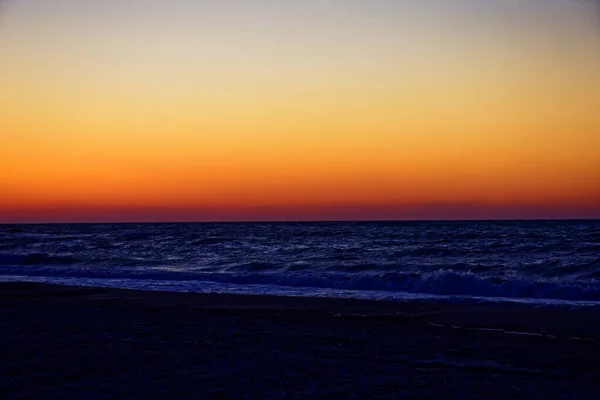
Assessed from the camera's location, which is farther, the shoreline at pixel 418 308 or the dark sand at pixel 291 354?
the shoreline at pixel 418 308

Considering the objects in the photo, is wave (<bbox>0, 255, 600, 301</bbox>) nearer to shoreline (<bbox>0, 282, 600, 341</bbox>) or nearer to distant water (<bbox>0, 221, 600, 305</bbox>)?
distant water (<bbox>0, 221, 600, 305</bbox>)

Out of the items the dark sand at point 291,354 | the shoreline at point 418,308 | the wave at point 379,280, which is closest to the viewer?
the dark sand at point 291,354

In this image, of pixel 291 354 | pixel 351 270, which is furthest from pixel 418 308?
pixel 351 270

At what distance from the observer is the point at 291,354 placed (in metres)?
7.79

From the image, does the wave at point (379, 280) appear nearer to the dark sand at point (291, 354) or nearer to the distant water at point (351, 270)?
the distant water at point (351, 270)

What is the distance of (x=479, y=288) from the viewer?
18672mm

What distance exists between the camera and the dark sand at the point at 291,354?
6.16 metres

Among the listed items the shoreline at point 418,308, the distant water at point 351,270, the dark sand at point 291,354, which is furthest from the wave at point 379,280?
the dark sand at point 291,354

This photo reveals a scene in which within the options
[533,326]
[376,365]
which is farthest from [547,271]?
[376,365]

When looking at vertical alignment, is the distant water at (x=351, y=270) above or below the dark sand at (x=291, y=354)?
below

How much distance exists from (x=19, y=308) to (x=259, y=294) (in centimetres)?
669

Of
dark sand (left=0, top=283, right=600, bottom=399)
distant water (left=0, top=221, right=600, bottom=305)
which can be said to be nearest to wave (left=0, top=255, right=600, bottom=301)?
distant water (left=0, top=221, right=600, bottom=305)

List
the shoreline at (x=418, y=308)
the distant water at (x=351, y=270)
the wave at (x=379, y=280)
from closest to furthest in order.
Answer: the shoreline at (x=418, y=308)
the wave at (x=379, y=280)
the distant water at (x=351, y=270)

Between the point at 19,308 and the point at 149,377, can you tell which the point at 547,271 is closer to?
the point at 19,308
